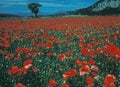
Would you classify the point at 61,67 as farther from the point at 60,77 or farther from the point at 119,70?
the point at 119,70

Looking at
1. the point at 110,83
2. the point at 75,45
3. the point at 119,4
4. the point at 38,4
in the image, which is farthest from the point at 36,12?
the point at 110,83

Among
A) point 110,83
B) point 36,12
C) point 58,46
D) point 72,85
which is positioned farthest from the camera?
point 36,12

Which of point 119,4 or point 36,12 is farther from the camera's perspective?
point 119,4

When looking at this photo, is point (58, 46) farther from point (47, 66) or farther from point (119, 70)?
point (119, 70)

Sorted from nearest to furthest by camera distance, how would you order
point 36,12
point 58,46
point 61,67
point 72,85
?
point 72,85 < point 61,67 < point 58,46 < point 36,12

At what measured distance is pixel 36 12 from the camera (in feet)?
279

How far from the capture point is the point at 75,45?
10578mm

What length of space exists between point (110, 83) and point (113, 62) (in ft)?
10.1

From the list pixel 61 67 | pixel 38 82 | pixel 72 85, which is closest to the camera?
pixel 72 85

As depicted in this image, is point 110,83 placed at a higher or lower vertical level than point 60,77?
higher

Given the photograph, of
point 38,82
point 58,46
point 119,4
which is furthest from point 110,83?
point 119,4

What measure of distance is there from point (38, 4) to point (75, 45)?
2993 inches

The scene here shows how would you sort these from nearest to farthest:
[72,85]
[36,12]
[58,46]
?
[72,85]
[58,46]
[36,12]

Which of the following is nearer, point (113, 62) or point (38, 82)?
point (38, 82)
